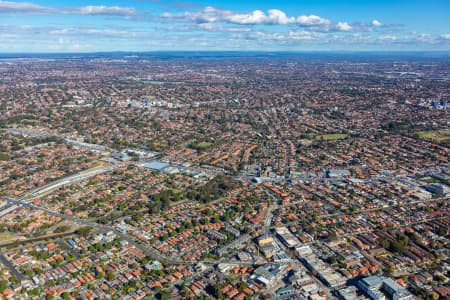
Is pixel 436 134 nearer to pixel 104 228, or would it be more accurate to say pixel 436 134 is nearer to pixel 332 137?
pixel 332 137

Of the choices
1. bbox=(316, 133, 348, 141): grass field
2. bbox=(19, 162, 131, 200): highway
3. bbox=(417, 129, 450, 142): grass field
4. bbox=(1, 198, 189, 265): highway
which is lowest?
bbox=(1, 198, 189, 265): highway

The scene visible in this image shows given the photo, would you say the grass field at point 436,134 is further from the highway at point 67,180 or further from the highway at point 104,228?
the highway at point 104,228

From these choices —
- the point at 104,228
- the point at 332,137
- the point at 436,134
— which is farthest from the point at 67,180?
the point at 436,134

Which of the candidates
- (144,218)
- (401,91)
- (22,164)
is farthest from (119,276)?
(401,91)

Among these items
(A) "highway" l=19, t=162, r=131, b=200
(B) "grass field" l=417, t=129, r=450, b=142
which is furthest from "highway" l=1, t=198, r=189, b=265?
(B) "grass field" l=417, t=129, r=450, b=142

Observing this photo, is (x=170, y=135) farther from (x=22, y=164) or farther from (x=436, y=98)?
(x=436, y=98)

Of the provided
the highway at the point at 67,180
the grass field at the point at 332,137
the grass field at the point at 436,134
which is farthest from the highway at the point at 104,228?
the grass field at the point at 436,134

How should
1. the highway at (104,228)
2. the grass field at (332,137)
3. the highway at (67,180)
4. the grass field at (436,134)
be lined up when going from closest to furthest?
the highway at (104,228) < the highway at (67,180) < the grass field at (436,134) < the grass field at (332,137)

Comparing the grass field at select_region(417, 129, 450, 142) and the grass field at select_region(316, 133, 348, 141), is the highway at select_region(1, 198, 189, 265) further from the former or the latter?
the grass field at select_region(417, 129, 450, 142)
